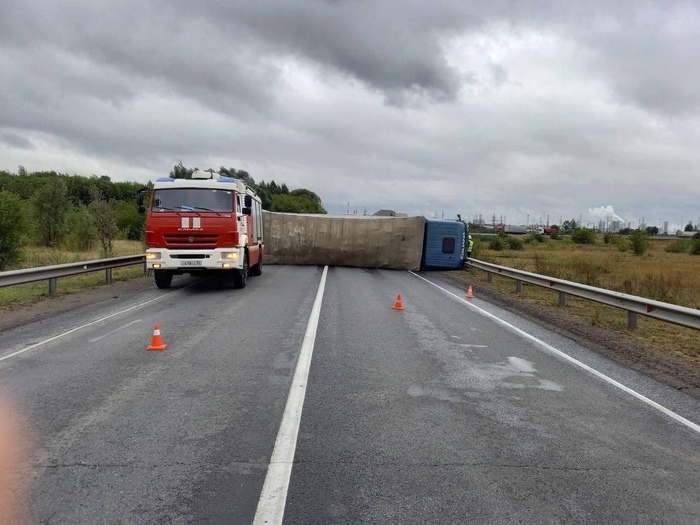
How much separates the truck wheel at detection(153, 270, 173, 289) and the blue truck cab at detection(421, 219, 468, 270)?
45.3 feet

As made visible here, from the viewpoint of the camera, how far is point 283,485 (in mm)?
3541

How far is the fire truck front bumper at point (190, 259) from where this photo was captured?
1384cm

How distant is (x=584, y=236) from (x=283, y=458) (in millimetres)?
83105

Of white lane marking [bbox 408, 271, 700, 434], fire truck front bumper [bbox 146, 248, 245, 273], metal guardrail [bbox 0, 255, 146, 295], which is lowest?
white lane marking [bbox 408, 271, 700, 434]

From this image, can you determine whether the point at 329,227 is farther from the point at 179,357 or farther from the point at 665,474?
the point at 665,474

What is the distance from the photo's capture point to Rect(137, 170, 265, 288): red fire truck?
13789 millimetres

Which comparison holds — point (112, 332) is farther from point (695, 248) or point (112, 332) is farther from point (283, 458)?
point (695, 248)

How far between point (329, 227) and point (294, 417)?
22.0m

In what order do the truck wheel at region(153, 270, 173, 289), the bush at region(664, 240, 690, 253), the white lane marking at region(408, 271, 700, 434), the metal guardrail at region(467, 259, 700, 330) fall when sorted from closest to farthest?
the white lane marking at region(408, 271, 700, 434), the metal guardrail at region(467, 259, 700, 330), the truck wheel at region(153, 270, 173, 289), the bush at region(664, 240, 690, 253)

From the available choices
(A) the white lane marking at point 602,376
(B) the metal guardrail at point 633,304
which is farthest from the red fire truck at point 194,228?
(B) the metal guardrail at point 633,304

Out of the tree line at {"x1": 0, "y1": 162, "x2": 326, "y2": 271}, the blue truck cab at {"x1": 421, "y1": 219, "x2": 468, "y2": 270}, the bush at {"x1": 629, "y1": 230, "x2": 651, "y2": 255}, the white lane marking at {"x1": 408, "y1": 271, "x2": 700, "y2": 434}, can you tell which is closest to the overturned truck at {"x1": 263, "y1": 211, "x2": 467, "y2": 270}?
the blue truck cab at {"x1": 421, "y1": 219, "x2": 468, "y2": 270}

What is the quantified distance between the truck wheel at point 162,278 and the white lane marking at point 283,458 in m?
9.14

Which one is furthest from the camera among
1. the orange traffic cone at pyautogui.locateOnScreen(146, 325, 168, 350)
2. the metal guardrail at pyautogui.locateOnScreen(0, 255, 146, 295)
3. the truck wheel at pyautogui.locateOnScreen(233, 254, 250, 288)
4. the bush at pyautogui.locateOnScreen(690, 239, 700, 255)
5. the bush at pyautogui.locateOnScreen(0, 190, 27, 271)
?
the bush at pyautogui.locateOnScreen(690, 239, 700, 255)

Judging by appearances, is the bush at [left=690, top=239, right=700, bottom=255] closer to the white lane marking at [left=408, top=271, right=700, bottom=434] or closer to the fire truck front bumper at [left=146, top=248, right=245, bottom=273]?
the white lane marking at [left=408, top=271, right=700, bottom=434]
